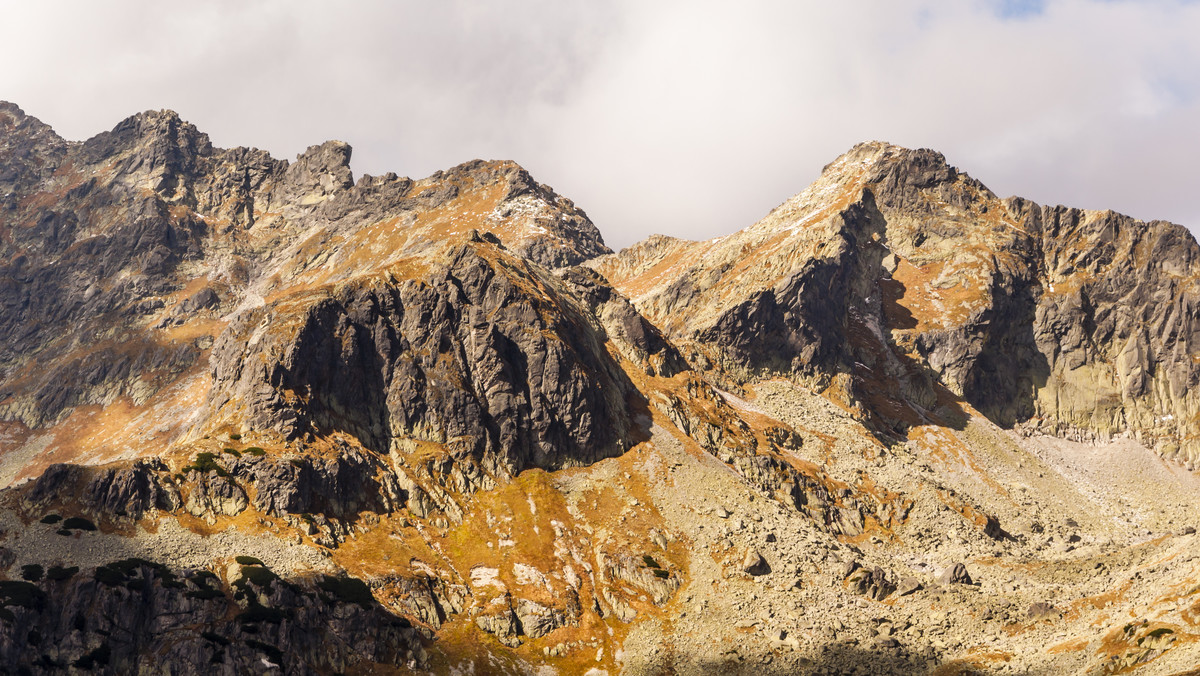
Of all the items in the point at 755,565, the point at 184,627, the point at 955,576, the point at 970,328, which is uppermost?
the point at 970,328

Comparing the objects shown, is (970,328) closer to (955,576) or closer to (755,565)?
(955,576)

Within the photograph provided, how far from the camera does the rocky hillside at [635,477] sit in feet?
286

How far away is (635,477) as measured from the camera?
413 ft

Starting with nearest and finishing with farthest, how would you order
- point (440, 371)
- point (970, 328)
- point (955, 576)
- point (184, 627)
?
point (184, 627) < point (955, 576) < point (440, 371) < point (970, 328)

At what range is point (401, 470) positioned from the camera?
11688 centimetres

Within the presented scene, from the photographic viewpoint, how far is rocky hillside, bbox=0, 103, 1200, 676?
3435 inches

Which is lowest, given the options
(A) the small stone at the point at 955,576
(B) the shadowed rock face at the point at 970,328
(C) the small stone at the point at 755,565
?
(A) the small stone at the point at 955,576

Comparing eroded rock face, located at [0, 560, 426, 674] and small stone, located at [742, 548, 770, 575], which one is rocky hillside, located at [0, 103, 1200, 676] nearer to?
eroded rock face, located at [0, 560, 426, 674]

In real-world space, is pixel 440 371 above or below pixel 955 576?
above

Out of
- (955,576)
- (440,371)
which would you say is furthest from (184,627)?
(955,576)

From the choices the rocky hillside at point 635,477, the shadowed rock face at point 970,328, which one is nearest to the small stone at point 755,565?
the rocky hillside at point 635,477

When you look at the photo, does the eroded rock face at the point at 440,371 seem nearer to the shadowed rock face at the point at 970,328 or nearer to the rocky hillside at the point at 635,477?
the rocky hillside at the point at 635,477

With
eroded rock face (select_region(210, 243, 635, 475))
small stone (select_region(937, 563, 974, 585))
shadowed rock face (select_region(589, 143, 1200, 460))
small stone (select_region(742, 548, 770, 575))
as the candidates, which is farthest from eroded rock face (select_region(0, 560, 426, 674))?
shadowed rock face (select_region(589, 143, 1200, 460))

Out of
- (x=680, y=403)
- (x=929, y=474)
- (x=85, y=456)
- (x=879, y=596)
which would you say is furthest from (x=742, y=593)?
(x=85, y=456)
